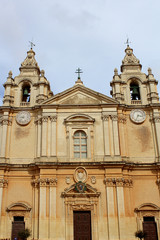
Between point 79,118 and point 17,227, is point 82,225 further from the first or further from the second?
point 79,118

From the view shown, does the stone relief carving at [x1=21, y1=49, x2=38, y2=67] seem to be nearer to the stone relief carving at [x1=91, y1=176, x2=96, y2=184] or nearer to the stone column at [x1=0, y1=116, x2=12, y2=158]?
the stone column at [x1=0, y1=116, x2=12, y2=158]

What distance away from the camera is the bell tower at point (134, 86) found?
23453mm

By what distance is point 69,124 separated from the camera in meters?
21.9

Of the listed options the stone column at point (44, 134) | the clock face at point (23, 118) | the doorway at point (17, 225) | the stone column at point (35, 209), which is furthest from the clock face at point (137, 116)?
the doorway at point (17, 225)

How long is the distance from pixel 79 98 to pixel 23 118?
A: 5.07 meters

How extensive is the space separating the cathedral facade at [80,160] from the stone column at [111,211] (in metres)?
0.06

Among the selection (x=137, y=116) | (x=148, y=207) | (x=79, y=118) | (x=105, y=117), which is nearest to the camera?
(x=148, y=207)

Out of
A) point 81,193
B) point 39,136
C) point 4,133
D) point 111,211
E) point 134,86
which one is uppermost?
point 134,86

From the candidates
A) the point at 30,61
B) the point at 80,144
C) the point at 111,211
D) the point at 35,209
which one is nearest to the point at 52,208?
the point at 35,209

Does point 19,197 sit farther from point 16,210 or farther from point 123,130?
point 123,130

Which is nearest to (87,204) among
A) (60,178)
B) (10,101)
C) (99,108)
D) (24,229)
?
(60,178)

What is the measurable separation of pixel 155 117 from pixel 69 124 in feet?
23.5

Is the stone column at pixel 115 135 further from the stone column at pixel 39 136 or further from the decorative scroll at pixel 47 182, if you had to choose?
the stone column at pixel 39 136

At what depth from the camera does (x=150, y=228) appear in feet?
63.3
